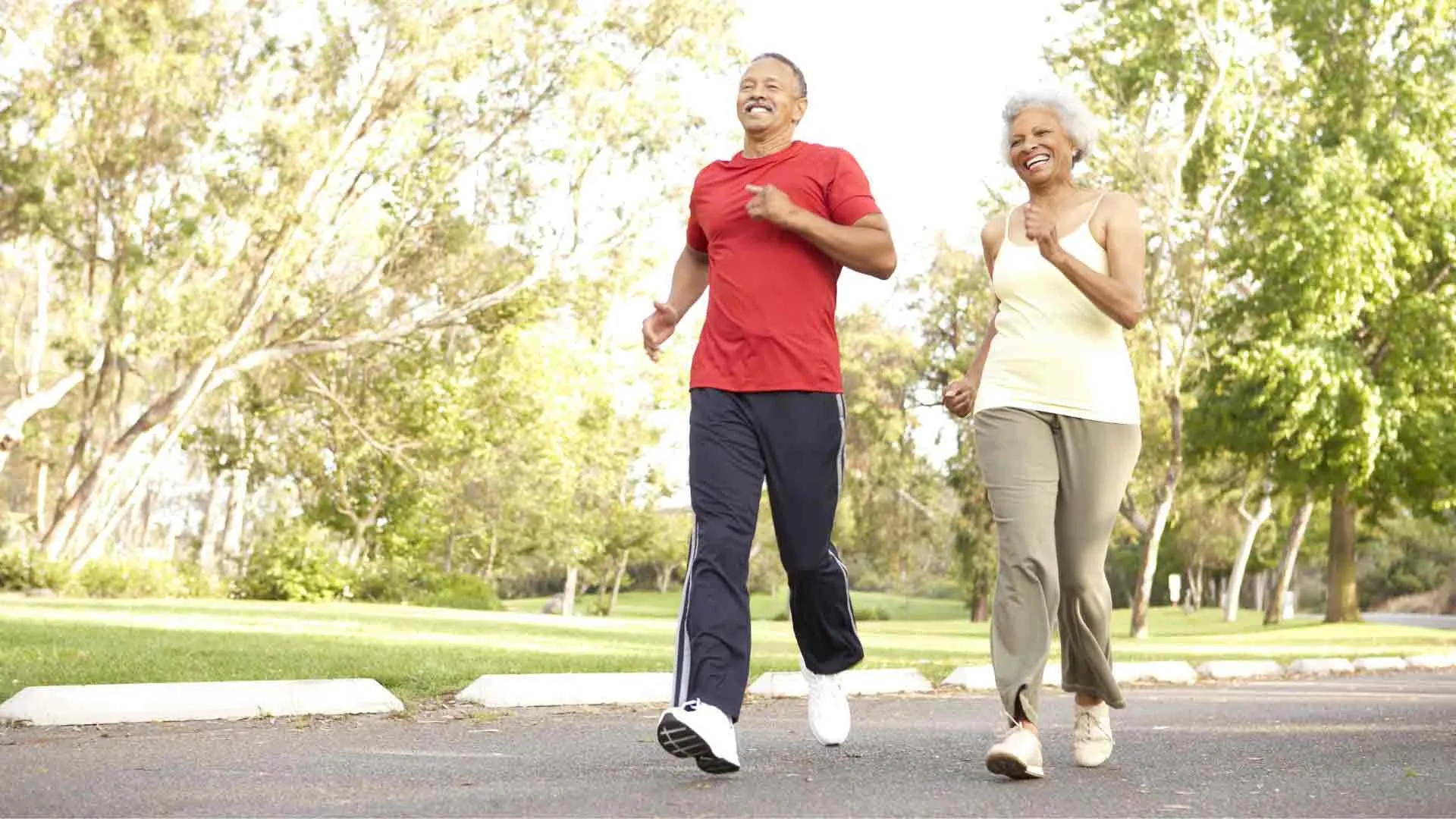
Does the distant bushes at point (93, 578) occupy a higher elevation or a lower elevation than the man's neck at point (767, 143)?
lower

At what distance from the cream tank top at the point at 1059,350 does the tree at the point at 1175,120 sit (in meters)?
23.3

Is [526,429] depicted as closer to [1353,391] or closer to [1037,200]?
[1353,391]

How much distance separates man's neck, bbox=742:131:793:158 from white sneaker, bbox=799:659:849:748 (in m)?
1.88

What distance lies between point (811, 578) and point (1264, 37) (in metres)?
25.8

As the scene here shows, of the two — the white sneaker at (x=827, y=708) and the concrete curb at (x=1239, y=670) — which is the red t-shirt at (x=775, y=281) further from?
the concrete curb at (x=1239, y=670)

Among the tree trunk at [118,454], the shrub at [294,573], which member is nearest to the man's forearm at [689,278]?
the tree trunk at [118,454]

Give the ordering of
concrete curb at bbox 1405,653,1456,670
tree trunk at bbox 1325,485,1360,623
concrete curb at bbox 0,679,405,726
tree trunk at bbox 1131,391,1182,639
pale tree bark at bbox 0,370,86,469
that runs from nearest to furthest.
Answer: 1. concrete curb at bbox 0,679,405,726
2. concrete curb at bbox 1405,653,1456,670
3. pale tree bark at bbox 0,370,86,469
4. tree trunk at bbox 1131,391,1182,639
5. tree trunk at bbox 1325,485,1360,623

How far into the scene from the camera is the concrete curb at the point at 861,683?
9.52 m

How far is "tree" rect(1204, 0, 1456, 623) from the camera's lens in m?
28.2

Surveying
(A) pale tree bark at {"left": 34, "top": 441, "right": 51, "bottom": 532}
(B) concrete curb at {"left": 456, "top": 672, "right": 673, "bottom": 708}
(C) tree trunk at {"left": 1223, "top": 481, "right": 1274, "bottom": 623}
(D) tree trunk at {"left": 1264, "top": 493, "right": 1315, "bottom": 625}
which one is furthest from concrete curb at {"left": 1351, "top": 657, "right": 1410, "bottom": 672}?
(C) tree trunk at {"left": 1223, "top": 481, "right": 1274, "bottom": 623}

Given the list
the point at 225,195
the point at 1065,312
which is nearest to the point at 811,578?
the point at 1065,312

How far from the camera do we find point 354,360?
3419 centimetres

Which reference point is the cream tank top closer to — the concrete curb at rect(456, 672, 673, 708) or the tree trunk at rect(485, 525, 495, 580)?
the concrete curb at rect(456, 672, 673, 708)

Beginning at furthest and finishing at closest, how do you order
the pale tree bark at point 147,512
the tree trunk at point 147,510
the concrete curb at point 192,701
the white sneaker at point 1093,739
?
the tree trunk at point 147,510 < the pale tree bark at point 147,512 < the concrete curb at point 192,701 < the white sneaker at point 1093,739
